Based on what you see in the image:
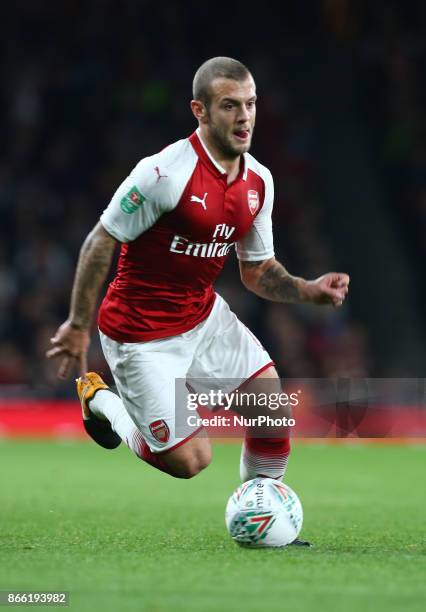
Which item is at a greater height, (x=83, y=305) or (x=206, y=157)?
(x=206, y=157)

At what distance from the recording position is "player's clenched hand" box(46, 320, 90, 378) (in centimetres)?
545

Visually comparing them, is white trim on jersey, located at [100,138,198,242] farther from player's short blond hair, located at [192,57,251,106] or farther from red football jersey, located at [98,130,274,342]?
player's short blond hair, located at [192,57,251,106]

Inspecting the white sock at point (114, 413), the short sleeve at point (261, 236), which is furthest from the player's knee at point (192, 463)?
the short sleeve at point (261, 236)

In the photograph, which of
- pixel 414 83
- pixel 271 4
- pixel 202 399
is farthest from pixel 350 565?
pixel 271 4

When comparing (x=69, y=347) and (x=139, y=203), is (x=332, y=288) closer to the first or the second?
(x=139, y=203)

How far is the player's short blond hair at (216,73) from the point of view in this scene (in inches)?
221

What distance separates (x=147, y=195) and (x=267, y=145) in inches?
399

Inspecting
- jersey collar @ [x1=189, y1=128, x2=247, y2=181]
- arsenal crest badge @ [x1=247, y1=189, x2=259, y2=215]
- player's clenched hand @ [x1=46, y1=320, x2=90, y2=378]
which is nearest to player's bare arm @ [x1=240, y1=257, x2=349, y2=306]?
arsenal crest badge @ [x1=247, y1=189, x2=259, y2=215]

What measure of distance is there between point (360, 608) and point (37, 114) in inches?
486

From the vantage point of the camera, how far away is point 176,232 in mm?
5707

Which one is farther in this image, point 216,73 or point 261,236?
point 261,236

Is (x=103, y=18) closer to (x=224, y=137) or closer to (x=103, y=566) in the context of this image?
(x=224, y=137)

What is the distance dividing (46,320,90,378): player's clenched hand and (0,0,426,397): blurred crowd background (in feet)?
26.6

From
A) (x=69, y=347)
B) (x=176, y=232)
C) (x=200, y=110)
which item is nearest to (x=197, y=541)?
(x=69, y=347)
